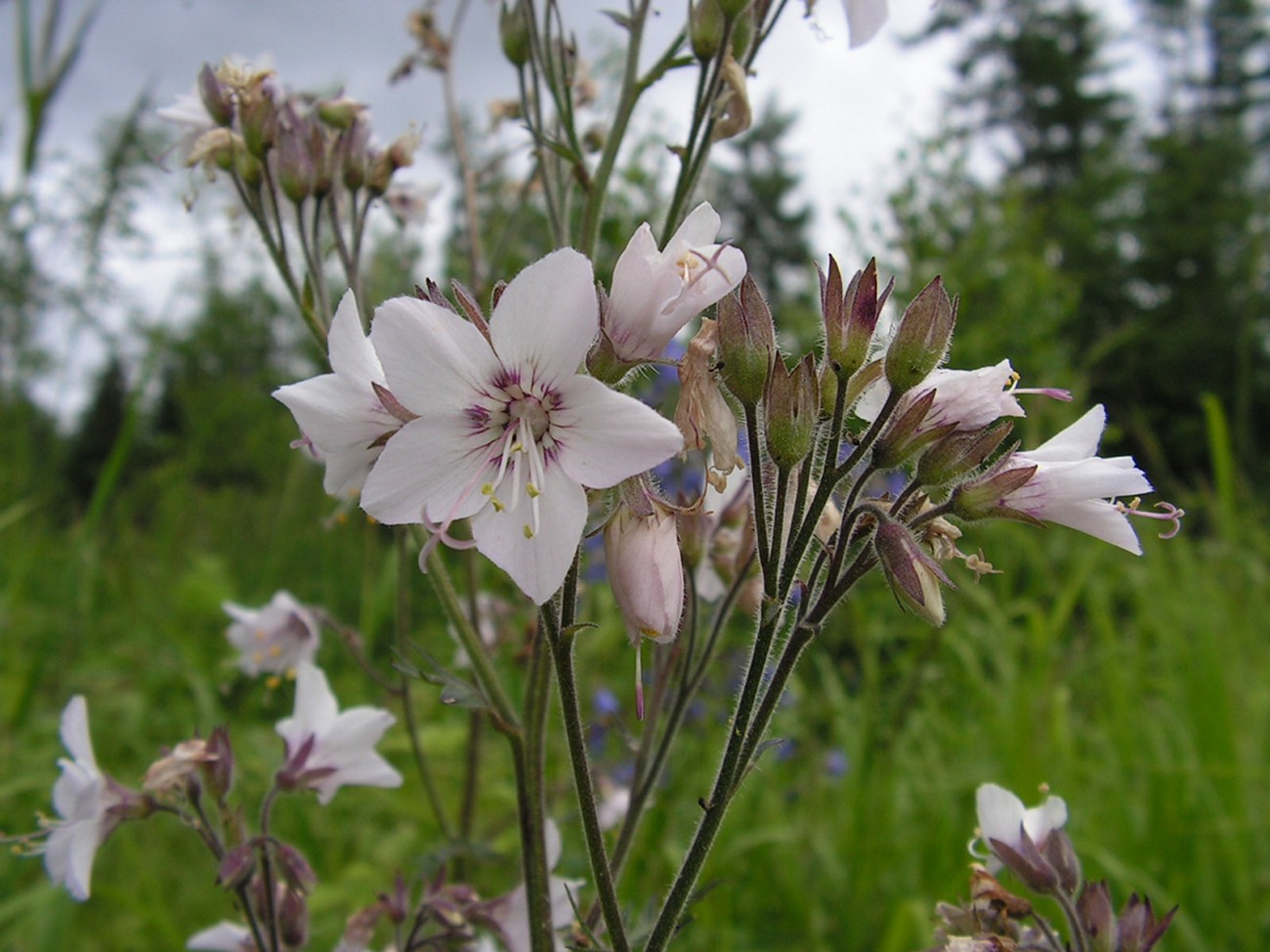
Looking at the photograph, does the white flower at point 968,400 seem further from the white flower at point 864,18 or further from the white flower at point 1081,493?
the white flower at point 864,18

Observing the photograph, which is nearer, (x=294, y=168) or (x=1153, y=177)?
(x=294, y=168)

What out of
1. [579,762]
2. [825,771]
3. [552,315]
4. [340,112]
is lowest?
[825,771]

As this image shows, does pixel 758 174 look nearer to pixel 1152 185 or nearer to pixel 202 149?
pixel 1152 185

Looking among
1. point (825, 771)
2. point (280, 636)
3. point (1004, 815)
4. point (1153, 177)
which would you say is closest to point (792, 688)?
point (825, 771)

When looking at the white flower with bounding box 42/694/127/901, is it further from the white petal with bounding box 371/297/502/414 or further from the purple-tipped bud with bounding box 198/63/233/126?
the purple-tipped bud with bounding box 198/63/233/126

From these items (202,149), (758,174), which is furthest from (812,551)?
(758,174)

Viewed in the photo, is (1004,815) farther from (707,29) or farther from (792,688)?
(792,688)

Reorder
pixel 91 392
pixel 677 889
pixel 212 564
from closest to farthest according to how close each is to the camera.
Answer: pixel 677 889, pixel 212 564, pixel 91 392
